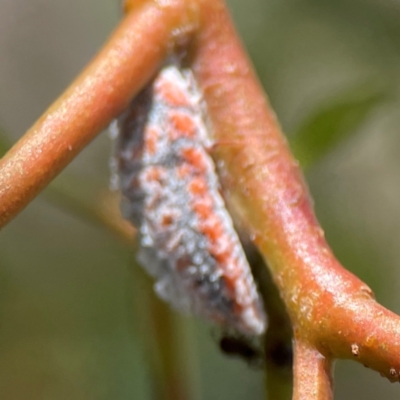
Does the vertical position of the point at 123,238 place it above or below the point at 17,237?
above

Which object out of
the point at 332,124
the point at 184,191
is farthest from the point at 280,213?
the point at 332,124

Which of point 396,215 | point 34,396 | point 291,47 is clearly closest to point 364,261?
point 396,215

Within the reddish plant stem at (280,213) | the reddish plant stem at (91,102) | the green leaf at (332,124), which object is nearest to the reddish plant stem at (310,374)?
the reddish plant stem at (280,213)

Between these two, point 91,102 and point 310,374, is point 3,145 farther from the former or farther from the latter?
point 310,374

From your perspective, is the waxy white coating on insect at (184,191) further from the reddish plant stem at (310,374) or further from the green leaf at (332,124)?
the green leaf at (332,124)

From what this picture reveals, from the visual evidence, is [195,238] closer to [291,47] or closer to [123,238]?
[123,238]

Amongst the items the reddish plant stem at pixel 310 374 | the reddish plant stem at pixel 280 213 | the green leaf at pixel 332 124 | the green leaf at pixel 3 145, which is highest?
the green leaf at pixel 332 124

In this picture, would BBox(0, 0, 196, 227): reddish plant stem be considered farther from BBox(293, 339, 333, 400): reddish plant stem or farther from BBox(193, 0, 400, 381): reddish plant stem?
BBox(293, 339, 333, 400): reddish plant stem
